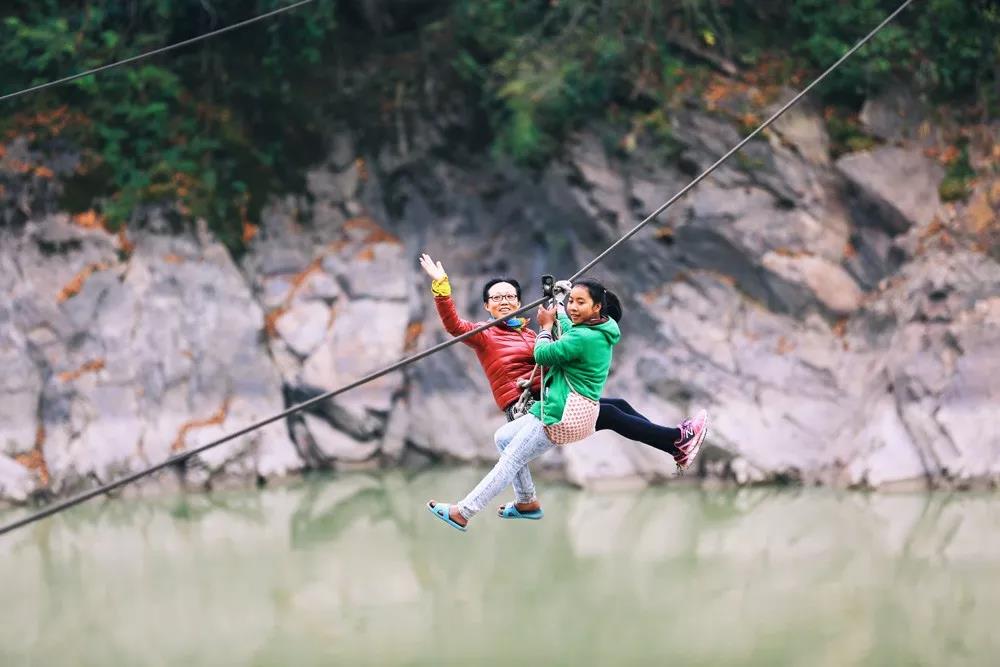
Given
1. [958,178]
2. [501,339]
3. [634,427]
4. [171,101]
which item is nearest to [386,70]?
[171,101]

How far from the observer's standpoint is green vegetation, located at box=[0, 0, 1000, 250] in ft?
36.2

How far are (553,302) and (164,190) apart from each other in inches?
329

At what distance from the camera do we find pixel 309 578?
9.63 metres

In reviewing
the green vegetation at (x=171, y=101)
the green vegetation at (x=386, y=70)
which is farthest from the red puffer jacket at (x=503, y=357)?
the green vegetation at (x=171, y=101)

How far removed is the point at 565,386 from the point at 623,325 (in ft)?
24.0

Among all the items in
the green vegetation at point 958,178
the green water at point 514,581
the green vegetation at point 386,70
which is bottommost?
the green water at point 514,581

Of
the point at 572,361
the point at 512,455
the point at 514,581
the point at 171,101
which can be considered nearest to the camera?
the point at 572,361

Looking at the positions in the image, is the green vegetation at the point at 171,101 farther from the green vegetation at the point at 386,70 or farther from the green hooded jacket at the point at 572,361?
the green hooded jacket at the point at 572,361

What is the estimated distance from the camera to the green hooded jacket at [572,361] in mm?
4047

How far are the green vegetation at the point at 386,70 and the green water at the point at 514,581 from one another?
2.91m

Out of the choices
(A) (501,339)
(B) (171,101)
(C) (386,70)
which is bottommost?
(A) (501,339)

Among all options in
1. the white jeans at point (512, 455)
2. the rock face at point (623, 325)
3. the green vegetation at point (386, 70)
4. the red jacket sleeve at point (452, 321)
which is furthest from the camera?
the green vegetation at point (386, 70)

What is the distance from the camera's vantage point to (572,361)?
4117 mm

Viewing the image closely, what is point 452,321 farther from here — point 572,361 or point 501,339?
point 572,361
